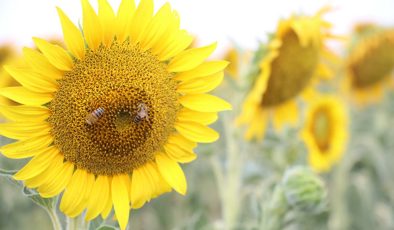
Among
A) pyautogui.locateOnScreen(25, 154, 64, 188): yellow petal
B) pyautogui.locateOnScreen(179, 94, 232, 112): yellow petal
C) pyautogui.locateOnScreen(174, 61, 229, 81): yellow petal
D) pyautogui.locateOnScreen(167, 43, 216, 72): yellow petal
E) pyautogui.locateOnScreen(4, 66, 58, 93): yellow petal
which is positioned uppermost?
pyautogui.locateOnScreen(167, 43, 216, 72): yellow petal

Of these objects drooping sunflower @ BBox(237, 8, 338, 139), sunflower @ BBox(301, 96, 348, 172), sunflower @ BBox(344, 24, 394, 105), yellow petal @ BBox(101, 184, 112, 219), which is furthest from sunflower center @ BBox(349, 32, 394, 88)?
yellow petal @ BBox(101, 184, 112, 219)

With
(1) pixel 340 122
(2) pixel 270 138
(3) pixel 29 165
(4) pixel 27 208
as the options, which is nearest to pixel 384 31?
(1) pixel 340 122

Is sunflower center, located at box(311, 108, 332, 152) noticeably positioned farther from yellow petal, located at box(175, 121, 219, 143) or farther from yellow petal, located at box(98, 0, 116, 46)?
yellow petal, located at box(98, 0, 116, 46)

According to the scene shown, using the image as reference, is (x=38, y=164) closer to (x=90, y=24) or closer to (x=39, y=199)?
(x=39, y=199)

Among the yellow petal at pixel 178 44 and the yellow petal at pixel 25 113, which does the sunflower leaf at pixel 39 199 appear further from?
the yellow petal at pixel 178 44

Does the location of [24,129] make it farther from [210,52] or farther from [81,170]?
[210,52]

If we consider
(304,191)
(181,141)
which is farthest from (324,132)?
(181,141)
